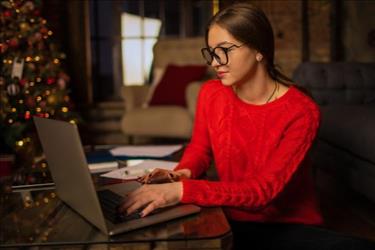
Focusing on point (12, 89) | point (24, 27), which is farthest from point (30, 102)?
point (24, 27)

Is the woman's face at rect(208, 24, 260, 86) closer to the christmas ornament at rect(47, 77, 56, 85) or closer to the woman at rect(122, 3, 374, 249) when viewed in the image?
the woman at rect(122, 3, 374, 249)

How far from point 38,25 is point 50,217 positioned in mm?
2683

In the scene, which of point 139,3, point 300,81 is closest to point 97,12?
point 139,3

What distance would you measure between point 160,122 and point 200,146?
263 cm

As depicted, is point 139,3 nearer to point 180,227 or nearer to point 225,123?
point 225,123

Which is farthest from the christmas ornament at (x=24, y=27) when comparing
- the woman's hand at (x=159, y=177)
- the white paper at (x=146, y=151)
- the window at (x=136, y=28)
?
the woman's hand at (x=159, y=177)

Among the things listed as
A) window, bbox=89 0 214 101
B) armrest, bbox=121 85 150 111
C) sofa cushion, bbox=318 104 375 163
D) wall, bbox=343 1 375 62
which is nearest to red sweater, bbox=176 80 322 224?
sofa cushion, bbox=318 104 375 163

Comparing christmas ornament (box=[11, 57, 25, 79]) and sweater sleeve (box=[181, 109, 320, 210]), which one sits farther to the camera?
christmas ornament (box=[11, 57, 25, 79])

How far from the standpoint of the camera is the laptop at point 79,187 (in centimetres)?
77

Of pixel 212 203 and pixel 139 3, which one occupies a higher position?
pixel 139 3

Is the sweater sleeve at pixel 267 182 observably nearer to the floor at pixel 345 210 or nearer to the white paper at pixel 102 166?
the white paper at pixel 102 166

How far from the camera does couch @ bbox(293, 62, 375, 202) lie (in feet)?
7.11

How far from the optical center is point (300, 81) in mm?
3338

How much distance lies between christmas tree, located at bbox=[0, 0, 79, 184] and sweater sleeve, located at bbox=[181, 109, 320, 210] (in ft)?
6.75
